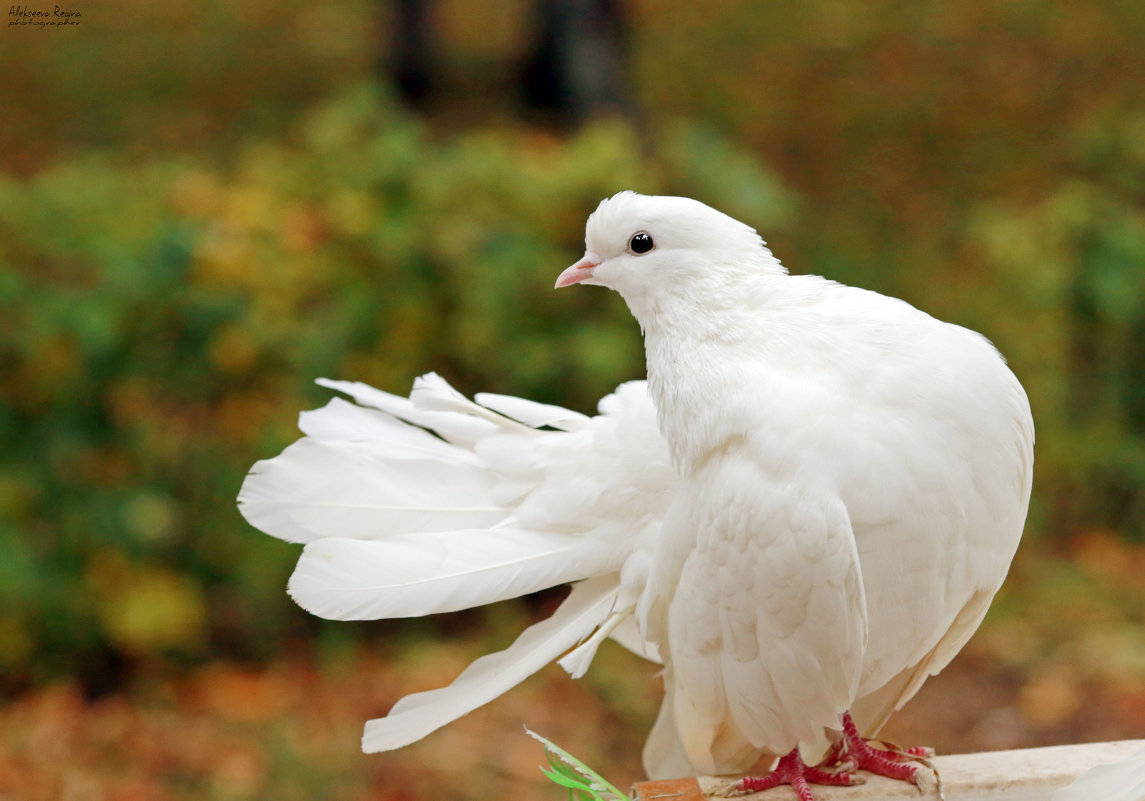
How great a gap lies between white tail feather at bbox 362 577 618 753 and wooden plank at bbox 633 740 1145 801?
32 cm

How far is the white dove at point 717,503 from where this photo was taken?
190 cm

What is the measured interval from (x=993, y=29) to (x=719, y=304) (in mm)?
9579

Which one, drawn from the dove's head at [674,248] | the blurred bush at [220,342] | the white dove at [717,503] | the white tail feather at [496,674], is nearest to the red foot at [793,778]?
the white dove at [717,503]

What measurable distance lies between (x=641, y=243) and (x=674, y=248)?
61mm

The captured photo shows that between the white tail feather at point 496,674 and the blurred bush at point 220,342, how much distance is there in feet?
7.03

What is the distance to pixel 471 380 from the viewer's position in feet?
15.1

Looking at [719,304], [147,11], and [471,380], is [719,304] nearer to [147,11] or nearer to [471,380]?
[471,380]

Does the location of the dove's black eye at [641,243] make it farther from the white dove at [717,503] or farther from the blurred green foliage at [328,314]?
the blurred green foliage at [328,314]

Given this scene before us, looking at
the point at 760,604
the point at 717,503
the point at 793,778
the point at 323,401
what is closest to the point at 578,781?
the point at 793,778

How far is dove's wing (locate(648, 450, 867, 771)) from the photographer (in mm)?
1866

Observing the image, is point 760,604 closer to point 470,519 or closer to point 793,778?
point 793,778

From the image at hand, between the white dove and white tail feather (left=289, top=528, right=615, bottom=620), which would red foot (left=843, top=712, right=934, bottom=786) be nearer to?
the white dove

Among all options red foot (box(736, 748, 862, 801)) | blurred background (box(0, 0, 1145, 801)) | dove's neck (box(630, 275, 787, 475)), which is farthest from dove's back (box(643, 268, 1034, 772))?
blurred background (box(0, 0, 1145, 801))

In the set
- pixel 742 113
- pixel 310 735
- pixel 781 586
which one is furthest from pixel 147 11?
pixel 781 586
